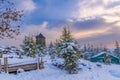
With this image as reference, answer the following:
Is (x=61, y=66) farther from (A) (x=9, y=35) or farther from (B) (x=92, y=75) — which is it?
(A) (x=9, y=35)

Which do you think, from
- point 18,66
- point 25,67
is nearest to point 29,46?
point 25,67

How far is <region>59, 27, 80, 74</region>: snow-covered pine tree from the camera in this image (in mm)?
34875

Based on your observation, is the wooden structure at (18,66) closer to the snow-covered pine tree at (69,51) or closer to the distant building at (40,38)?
the snow-covered pine tree at (69,51)

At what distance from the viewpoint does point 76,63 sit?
35.2m

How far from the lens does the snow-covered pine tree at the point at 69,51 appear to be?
114ft

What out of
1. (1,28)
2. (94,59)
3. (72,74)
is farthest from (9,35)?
(94,59)

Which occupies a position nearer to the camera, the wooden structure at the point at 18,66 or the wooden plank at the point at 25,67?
the wooden structure at the point at 18,66

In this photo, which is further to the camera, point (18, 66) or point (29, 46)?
point (29, 46)

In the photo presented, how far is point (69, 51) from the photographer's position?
35.3m

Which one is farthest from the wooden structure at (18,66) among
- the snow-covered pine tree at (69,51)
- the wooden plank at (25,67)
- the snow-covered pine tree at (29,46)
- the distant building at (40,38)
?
the distant building at (40,38)

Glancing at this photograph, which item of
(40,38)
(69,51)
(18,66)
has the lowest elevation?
(18,66)

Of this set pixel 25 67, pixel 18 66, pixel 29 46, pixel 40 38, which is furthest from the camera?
pixel 40 38

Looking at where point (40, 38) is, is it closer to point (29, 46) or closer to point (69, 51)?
point (29, 46)

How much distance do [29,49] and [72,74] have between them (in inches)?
798
